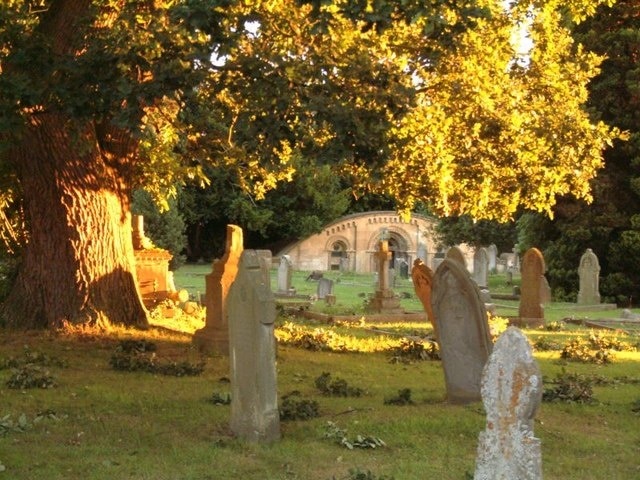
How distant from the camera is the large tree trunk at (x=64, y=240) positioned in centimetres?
1403

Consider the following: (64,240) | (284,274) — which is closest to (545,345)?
(64,240)

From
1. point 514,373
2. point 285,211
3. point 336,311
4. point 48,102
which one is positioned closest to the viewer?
point 514,373

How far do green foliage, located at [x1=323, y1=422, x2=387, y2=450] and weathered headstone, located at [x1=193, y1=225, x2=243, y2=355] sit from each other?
5.45 m

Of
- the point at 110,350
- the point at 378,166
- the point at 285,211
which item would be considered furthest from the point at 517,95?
the point at 285,211

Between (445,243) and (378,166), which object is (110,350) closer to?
(378,166)

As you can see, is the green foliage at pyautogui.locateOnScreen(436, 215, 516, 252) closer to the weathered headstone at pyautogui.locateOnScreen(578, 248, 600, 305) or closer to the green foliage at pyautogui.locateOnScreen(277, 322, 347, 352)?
the weathered headstone at pyautogui.locateOnScreen(578, 248, 600, 305)

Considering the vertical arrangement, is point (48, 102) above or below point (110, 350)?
above

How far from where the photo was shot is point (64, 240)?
46.9 ft

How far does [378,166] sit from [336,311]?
1170 centimetres

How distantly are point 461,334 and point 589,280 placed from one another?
66.7 feet

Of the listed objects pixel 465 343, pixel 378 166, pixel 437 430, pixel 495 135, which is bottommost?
pixel 437 430

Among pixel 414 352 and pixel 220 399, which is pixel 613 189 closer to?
pixel 414 352

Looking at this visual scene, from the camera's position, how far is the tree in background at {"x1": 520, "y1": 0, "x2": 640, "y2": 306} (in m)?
29.8

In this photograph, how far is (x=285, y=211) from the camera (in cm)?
5981
